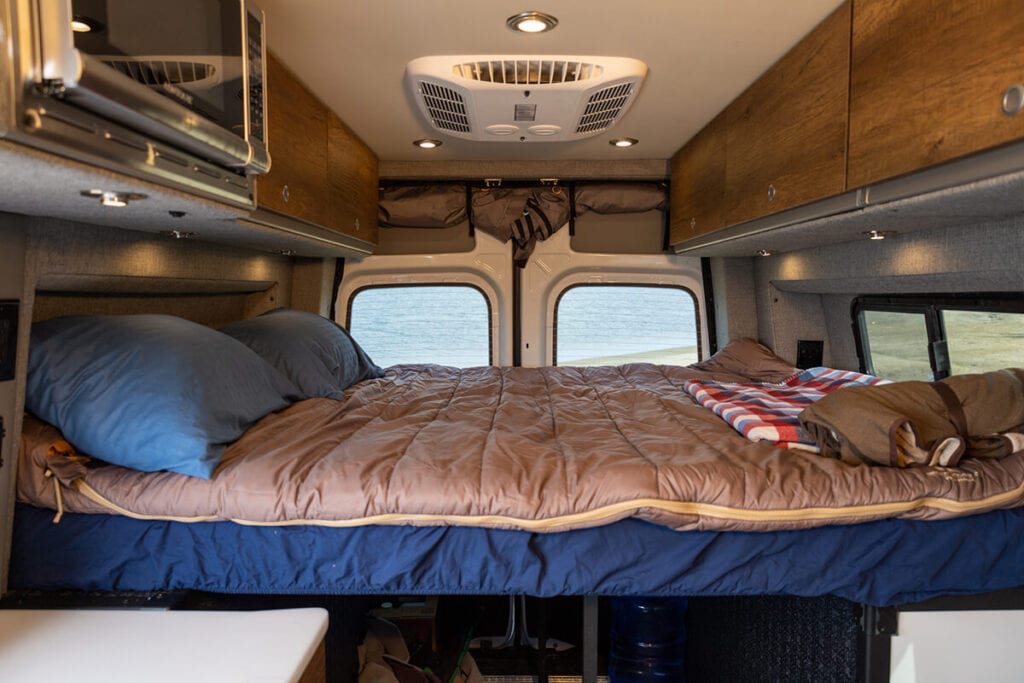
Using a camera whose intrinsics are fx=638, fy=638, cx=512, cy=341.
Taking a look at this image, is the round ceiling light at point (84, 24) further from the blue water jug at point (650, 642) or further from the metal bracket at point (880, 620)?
the blue water jug at point (650, 642)

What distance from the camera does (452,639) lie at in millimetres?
2656

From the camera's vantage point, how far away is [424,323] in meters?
4.13

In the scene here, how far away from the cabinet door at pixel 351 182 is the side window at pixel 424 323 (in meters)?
0.49

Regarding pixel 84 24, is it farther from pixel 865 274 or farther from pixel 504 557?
pixel 865 274

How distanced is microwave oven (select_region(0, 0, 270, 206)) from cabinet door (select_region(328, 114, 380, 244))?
1.13 m

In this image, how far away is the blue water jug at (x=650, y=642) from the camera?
262cm

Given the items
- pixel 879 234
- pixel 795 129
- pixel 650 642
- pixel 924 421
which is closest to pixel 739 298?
pixel 879 234

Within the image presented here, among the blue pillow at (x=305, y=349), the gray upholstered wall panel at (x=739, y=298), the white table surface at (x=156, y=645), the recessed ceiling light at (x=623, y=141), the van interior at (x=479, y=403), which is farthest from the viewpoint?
the gray upholstered wall panel at (x=739, y=298)

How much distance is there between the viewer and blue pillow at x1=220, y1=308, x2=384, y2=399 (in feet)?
7.70

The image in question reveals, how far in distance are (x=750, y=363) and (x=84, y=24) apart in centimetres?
310

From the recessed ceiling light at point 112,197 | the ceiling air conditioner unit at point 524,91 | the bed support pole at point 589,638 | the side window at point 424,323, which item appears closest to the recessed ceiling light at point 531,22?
the ceiling air conditioner unit at point 524,91

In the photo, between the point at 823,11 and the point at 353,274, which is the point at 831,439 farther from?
the point at 353,274

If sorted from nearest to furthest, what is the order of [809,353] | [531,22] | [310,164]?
1. [531,22]
2. [310,164]
3. [809,353]

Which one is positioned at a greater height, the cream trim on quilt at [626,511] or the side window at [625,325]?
the side window at [625,325]
